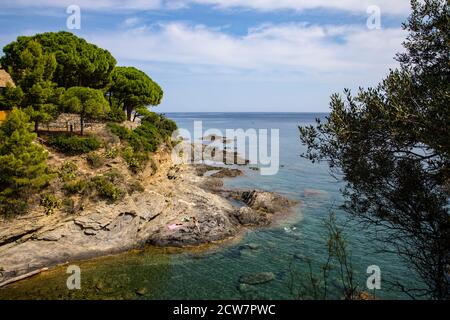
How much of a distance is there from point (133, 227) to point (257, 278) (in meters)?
11.9

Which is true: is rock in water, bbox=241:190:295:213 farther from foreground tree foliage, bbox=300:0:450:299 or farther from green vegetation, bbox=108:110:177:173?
foreground tree foliage, bbox=300:0:450:299

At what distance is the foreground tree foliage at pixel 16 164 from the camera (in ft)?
77.3

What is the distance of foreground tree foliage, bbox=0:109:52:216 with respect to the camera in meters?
23.5

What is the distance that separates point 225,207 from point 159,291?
15455mm

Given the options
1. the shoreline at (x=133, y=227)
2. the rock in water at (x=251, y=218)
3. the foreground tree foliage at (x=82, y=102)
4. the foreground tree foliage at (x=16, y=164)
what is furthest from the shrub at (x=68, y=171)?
the rock in water at (x=251, y=218)

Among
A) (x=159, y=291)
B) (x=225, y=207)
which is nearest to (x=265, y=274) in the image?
(x=159, y=291)

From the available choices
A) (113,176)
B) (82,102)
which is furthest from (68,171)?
(82,102)

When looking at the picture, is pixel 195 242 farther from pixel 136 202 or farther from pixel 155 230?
pixel 136 202

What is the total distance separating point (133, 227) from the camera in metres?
28.2

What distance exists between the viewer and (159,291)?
2062 centimetres

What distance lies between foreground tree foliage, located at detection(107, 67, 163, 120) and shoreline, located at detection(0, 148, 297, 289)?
16935mm

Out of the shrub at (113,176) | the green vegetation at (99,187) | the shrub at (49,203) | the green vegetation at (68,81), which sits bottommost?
the shrub at (49,203)

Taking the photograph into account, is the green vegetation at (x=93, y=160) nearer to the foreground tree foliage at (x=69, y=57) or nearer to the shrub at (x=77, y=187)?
the shrub at (x=77, y=187)

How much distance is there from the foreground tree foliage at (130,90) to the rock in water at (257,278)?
113ft
